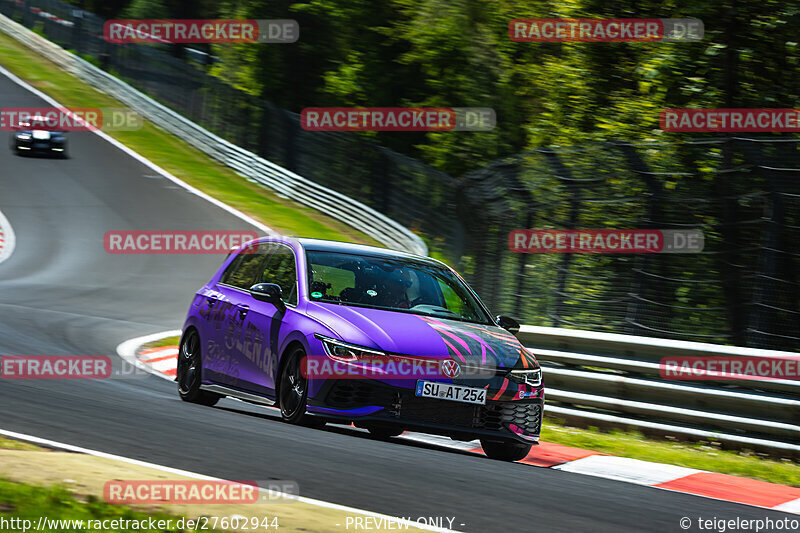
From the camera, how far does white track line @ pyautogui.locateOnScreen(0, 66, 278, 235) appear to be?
99.3ft

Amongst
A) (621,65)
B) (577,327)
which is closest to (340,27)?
(621,65)

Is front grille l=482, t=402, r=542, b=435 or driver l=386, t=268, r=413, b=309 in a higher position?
driver l=386, t=268, r=413, b=309

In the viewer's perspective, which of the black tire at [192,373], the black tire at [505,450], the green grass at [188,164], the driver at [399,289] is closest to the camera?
the black tire at [505,450]

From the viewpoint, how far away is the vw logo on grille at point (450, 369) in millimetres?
7715

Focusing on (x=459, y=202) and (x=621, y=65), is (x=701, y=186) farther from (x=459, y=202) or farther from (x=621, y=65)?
(x=621, y=65)

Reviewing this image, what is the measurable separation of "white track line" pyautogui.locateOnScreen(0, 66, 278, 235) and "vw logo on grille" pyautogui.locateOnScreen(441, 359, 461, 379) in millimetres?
20717

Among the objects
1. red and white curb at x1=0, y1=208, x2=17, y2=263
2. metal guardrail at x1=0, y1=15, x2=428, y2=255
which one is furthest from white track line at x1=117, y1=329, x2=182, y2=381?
red and white curb at x1=0, y1=208, x2=17, y2=263

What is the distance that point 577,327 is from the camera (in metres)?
11.7

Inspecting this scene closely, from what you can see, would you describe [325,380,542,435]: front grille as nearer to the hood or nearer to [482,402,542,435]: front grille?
[482,402,542,435]: front grille

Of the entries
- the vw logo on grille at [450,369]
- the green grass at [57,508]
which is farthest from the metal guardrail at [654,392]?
the green grass at [57,508]

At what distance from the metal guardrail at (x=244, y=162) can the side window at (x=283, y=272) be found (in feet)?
50.4

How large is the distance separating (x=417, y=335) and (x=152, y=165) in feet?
103

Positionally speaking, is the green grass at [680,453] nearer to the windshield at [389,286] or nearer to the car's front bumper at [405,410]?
the windshield at [389,286]

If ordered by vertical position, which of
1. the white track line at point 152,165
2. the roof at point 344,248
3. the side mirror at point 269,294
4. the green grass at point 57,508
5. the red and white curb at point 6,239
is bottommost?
the red and white curb at point 6,239
